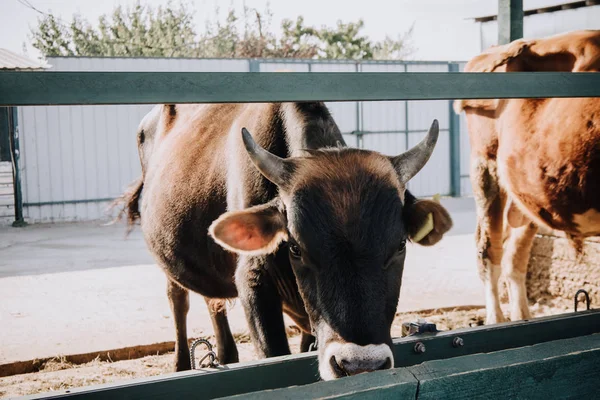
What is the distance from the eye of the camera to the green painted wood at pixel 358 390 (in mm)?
1357

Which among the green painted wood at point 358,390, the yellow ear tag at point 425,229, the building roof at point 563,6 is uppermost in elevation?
the building roof at point 563,6

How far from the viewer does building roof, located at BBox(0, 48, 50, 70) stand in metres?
12.9

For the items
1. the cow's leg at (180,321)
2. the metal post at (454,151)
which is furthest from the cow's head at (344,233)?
the metal post at (454,151)

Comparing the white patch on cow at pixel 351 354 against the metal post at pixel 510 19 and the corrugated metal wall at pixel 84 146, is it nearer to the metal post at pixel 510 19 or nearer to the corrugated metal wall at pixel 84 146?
the metal post at pixel 510 19

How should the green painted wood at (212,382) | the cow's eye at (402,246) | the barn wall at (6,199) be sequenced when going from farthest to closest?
1. the barn wall at (6,199)
2. the cow's eye at (402,246)
3. the green painted wood at (212,382)

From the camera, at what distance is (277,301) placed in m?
3.09

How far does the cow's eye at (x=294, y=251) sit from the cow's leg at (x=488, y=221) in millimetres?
3578

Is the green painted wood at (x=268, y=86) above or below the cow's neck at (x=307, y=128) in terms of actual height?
above

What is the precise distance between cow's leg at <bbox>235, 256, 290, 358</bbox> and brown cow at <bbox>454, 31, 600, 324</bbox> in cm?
259

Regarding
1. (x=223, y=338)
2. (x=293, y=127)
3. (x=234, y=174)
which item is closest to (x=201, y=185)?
(x=234, y=174)

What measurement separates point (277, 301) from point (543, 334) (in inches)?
47.3

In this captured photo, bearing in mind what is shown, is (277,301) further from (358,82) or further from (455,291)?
(455,291)

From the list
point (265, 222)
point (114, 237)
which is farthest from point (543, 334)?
point (114, 237)

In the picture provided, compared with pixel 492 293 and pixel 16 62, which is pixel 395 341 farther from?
pixel 16 62
